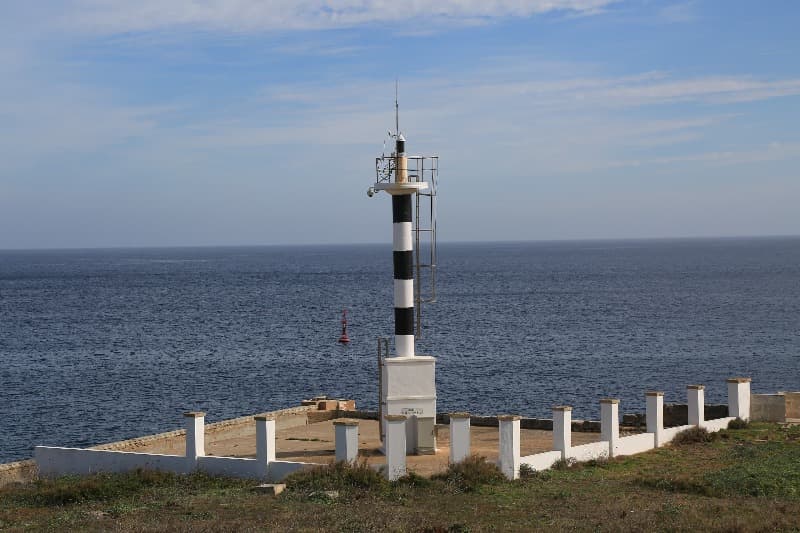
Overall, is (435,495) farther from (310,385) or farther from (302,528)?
(310,385)

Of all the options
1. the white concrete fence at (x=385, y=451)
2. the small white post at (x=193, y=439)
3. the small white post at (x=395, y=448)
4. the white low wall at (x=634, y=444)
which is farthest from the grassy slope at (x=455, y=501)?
the white low wall at (x=634, y=444)

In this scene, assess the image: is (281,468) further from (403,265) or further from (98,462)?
(403,265)

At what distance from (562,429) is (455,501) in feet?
11.9

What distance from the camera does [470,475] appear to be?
18516 mm

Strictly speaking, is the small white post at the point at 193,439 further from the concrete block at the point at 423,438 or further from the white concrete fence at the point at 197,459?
the concrete block at the point at 423,438

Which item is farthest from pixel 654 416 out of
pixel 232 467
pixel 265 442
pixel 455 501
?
pixel 232 467

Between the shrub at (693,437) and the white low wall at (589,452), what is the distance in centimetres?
243

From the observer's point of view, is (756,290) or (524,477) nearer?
(524,477)

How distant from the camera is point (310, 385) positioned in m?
47.8

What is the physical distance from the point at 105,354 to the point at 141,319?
2686 centimetres

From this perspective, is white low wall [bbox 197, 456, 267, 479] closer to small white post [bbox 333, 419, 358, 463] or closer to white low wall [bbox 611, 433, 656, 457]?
small white post [bbox 333, 419, 358, 463]

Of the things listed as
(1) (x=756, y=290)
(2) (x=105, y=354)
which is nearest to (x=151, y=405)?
(2) (x=105, y=354)

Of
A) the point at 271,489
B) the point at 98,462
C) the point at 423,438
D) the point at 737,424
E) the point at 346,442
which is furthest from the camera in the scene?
the point at 737,424

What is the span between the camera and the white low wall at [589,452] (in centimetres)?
2050
